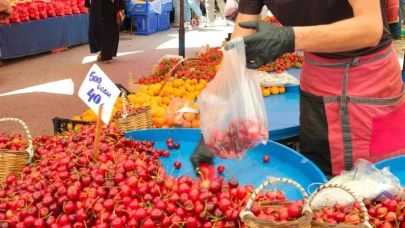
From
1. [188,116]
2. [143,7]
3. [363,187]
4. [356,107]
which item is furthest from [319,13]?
[143,7]

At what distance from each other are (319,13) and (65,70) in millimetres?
6450

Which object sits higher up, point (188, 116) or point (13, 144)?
point (13, 144)

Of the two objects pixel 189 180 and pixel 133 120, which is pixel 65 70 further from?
pixel 189 180

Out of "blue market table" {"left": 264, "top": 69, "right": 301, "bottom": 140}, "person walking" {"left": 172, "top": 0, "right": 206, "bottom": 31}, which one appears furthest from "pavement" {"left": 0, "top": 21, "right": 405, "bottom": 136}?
"blue market table" {"left": 264, "top": 69, "right": 301, "bottom": 140}

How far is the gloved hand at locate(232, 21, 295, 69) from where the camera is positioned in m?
1.54

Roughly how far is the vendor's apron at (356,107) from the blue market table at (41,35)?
22.8ft

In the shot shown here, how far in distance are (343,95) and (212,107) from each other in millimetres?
646

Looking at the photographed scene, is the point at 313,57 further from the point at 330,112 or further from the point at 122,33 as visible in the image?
the point at 122,33

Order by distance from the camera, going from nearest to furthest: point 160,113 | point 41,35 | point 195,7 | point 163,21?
point 160,113 → point 41,35 → point 163,21 → point 195,7

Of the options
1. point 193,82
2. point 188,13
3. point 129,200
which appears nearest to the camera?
point 129,200

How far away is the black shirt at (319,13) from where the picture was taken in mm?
1866

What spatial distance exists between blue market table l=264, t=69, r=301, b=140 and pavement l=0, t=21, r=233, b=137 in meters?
2.20

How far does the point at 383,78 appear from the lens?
2045mm

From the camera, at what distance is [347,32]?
1.63m
